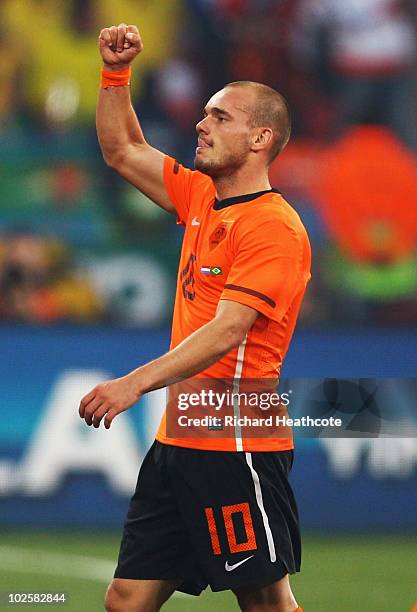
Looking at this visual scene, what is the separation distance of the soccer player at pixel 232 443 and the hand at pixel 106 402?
0.34m

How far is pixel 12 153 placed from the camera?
8328mm

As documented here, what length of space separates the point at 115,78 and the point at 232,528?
1.63m

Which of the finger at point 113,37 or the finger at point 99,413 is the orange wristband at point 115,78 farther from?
the finger at point 99,413

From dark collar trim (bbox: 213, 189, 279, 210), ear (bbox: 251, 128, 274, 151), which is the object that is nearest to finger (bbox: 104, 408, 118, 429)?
dark collar trim (bbox: 213, 189, 279, 210)

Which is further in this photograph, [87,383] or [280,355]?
[87,383]

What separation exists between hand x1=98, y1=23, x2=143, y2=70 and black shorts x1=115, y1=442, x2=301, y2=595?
1.34 meters

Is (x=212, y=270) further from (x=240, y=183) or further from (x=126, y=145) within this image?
(x=126, y=145)

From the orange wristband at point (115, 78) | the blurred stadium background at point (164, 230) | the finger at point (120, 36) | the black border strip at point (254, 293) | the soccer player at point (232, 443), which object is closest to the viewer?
the black border strip at point (254, 293)

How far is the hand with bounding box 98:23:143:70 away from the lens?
4336 millimetres

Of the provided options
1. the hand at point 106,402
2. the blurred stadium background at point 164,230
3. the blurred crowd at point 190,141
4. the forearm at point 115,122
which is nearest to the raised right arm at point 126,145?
the forearm at point 115,122

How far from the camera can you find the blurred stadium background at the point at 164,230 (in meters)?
7.02

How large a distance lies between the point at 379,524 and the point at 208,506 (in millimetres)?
3264

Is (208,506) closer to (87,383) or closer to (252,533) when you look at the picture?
Answer: (252,533)

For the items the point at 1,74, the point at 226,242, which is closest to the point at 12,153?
Result: the point at 1,74
